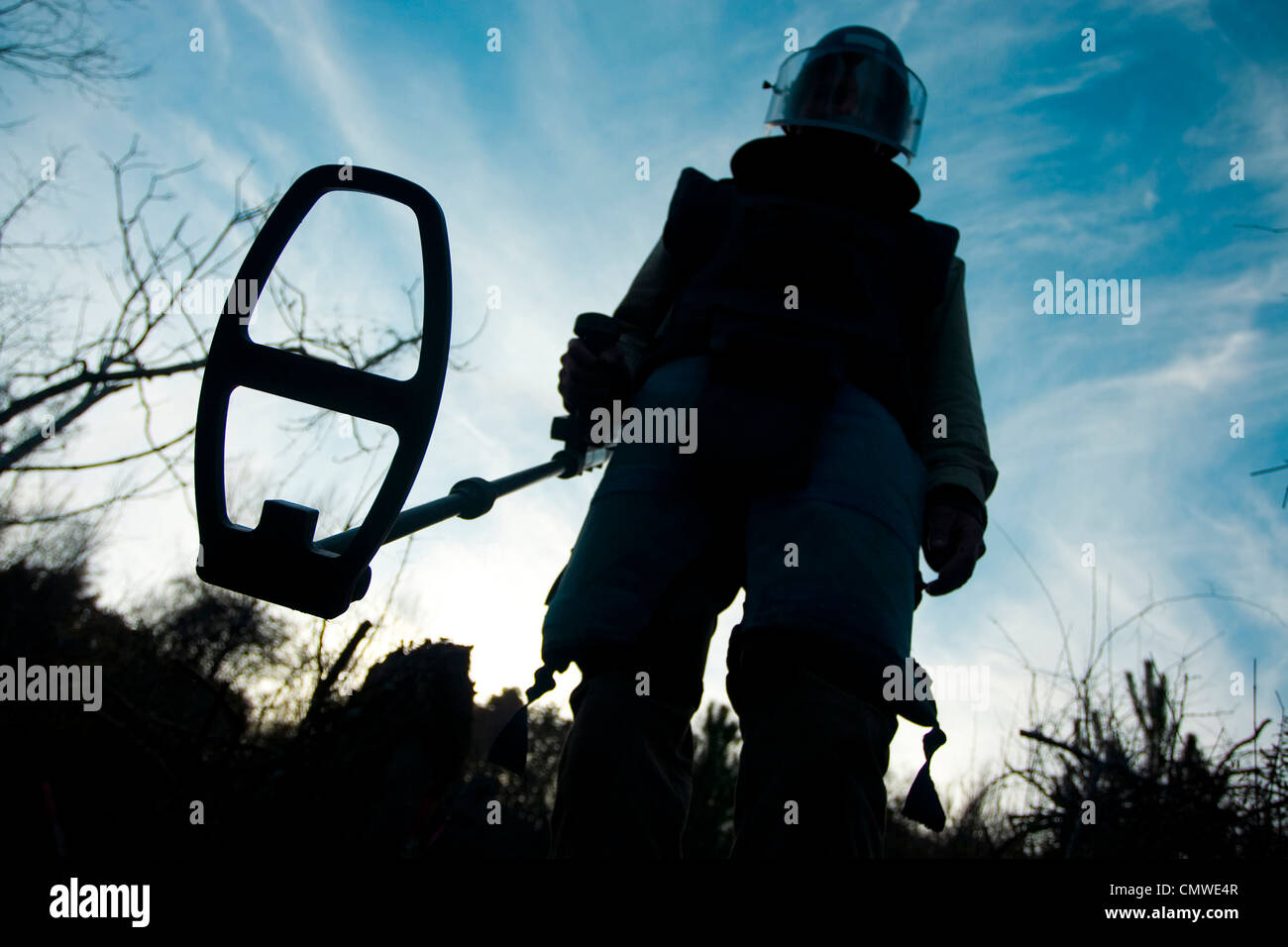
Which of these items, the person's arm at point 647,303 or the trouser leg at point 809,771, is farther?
the person's arm at point 647,303

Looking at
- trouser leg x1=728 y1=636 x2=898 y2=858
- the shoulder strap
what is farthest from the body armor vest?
trouser leg x1=728 y1=636 x2=898 y2=858

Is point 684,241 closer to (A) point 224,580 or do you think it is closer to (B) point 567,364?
(B) point 567,364

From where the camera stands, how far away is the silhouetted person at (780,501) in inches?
46.6

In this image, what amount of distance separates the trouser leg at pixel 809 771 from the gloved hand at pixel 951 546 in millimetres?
328

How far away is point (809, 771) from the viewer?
112 centimetres

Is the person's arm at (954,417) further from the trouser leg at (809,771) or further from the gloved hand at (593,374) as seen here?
the gloved hand at (593,374)

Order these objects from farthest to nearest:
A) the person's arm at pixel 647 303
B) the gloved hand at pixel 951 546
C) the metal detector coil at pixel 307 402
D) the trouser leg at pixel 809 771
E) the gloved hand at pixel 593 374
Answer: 1. the person's arm at pixel 647 303
2. the gloved hand at pixel 593 374
3. the gloved hand at pixel 951 546
4. the trouser leg at pixel 809 771
5. the metal detector coil at pixel 307 402

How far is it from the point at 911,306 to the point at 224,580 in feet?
4.48

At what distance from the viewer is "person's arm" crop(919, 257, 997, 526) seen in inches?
59.2

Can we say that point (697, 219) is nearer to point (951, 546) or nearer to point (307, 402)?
point (951, 546)

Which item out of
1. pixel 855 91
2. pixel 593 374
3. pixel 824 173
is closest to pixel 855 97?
pixel 855 91

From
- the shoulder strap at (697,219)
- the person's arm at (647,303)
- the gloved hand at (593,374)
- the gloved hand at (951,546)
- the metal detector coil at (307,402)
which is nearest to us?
the metal detector coil at (307,402)

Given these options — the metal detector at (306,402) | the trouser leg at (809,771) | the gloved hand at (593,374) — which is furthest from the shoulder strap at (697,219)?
the trouser leg at (809,771)
